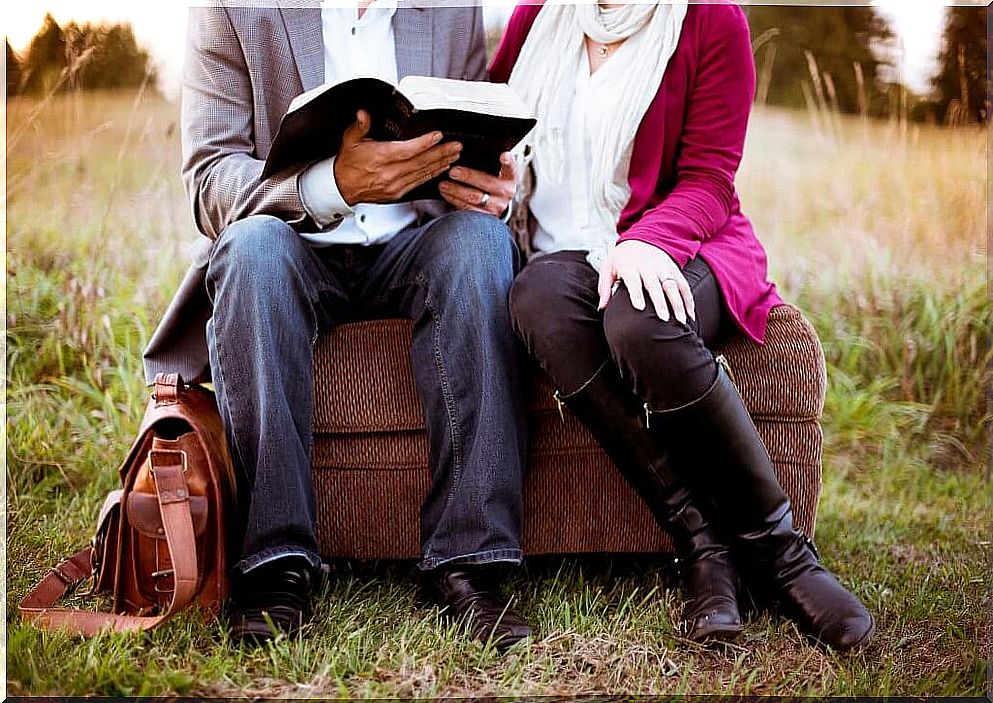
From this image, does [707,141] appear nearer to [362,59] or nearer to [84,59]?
[362,59]

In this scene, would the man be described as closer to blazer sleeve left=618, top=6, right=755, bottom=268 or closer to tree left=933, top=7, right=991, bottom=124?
blazer sleeve left=618, top=6, right=755, bottom=268

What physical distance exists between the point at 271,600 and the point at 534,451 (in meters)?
0.45

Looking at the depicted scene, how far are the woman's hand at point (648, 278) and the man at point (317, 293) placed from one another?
166 millimetres

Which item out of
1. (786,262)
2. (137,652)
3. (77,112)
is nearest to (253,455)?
(137,652)

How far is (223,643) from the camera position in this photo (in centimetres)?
135

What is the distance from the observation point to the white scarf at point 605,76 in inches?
62.2

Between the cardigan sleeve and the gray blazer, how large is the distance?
333mm

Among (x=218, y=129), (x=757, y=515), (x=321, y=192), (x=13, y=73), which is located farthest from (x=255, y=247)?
(x=13, y=73)

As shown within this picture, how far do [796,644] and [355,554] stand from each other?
673 mm

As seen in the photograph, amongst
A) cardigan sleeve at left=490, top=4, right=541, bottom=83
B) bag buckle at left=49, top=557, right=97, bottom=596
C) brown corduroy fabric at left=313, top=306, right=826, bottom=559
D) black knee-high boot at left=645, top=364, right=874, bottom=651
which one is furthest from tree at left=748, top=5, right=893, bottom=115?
bag buckle at left=49, top=557, right=97, bottom=596

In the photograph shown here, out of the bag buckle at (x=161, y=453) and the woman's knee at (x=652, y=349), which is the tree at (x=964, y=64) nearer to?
the woman's knee at (x=652, y=349)

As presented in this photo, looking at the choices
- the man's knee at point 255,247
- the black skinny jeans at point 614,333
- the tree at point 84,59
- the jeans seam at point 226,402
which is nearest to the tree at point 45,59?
the tree at point 84,59

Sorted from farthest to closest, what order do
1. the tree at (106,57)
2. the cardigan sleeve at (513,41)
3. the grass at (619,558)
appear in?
the tree at (106,57), the cardigan sleeve at (513,41), the grass at (619,558)

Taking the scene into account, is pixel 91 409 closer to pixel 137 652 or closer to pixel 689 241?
pixel 137 652
